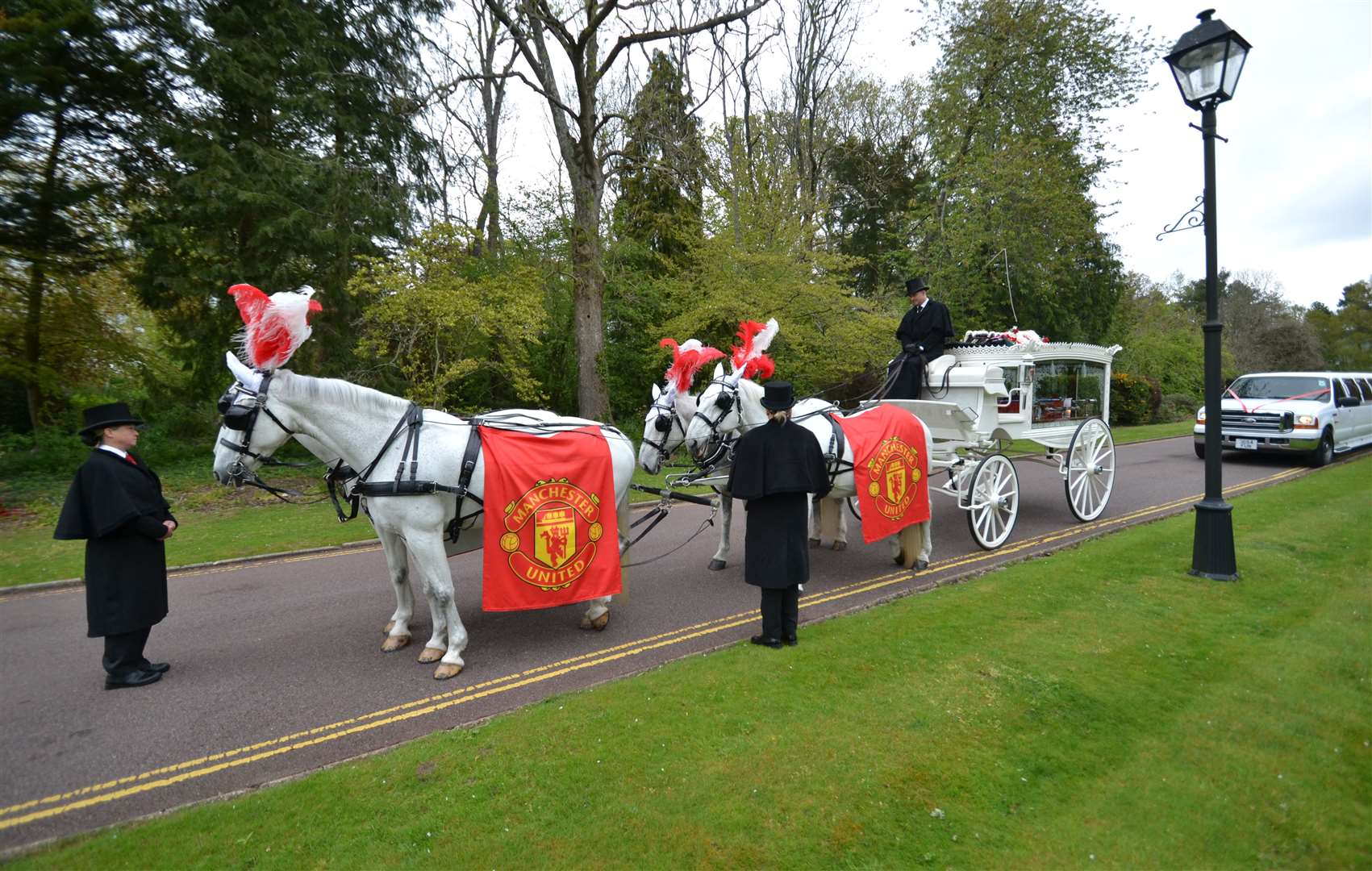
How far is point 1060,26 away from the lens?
2177 centimetres

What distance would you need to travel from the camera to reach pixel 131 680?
182 inches

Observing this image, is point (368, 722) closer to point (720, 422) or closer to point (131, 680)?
point (131, 680)

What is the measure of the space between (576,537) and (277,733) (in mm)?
2194

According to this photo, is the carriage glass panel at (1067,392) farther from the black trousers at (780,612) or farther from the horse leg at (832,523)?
the black trousers at (780,612)

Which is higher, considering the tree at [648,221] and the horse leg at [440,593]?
the tree at [648,221]

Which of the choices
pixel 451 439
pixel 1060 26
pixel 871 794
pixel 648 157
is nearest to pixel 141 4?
pixel 648 157

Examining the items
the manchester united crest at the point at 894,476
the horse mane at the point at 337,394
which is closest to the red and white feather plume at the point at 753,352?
the manchester united crest at the point at 894,476

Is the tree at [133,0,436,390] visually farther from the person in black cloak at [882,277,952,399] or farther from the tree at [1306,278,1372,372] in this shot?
the tree at [1306,278,1372,372]

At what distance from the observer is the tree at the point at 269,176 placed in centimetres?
1316

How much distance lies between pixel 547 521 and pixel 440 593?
92 cm

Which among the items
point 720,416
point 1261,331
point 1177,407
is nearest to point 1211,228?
point 720,416

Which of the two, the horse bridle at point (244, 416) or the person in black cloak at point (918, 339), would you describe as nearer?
the horse bridle at point (244, 416)

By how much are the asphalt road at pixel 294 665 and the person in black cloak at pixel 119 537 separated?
343 mm

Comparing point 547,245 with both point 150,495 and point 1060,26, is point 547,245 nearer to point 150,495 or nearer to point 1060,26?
point 150,495
